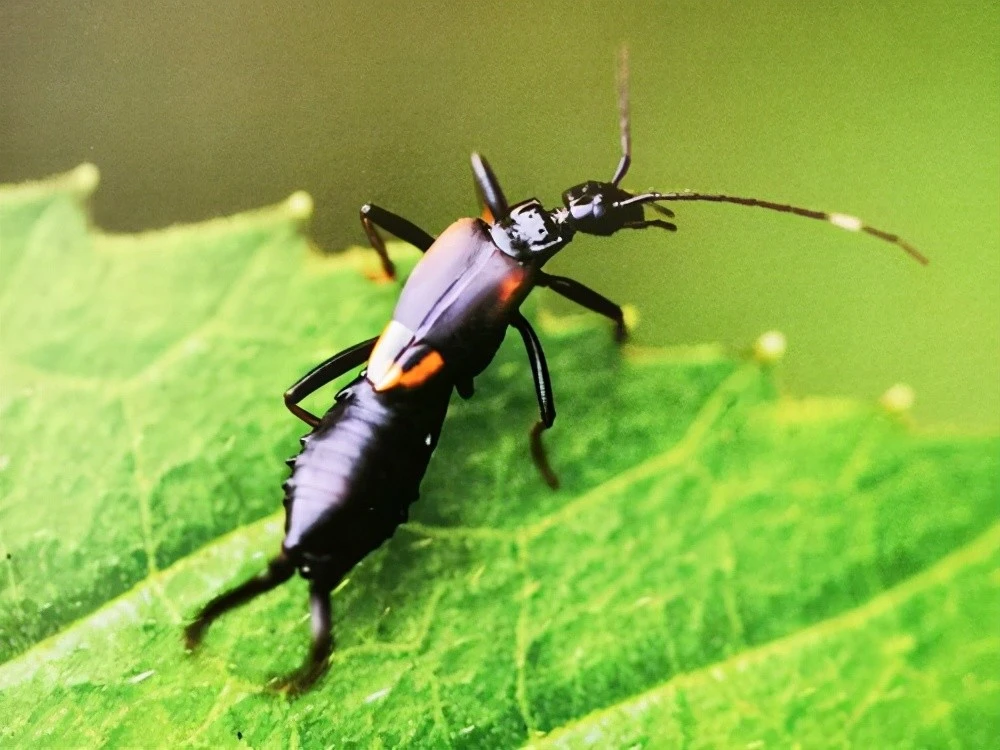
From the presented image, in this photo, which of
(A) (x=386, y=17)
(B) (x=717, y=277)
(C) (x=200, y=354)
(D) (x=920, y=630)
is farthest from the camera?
(A) (x=386, y=17)

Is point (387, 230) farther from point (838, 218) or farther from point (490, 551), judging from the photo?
point (838, 218)

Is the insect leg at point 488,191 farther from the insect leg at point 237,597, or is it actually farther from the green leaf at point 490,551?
the insect leg at point 237,597

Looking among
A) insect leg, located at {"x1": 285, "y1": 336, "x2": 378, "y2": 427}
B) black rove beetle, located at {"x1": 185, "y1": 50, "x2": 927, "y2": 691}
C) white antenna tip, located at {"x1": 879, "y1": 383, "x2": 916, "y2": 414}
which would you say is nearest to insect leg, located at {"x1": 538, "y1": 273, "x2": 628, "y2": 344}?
black rove beetle, located at {"x1": 185, "y1": 50, "x2": 927, "y2": 691}

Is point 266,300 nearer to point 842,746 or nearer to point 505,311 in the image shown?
point 505,311

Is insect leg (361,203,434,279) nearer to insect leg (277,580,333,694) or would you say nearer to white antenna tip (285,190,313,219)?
white antenna tip (285,190,313,219)

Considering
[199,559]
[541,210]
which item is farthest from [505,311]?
[199,559]

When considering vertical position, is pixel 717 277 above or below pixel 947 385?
above
